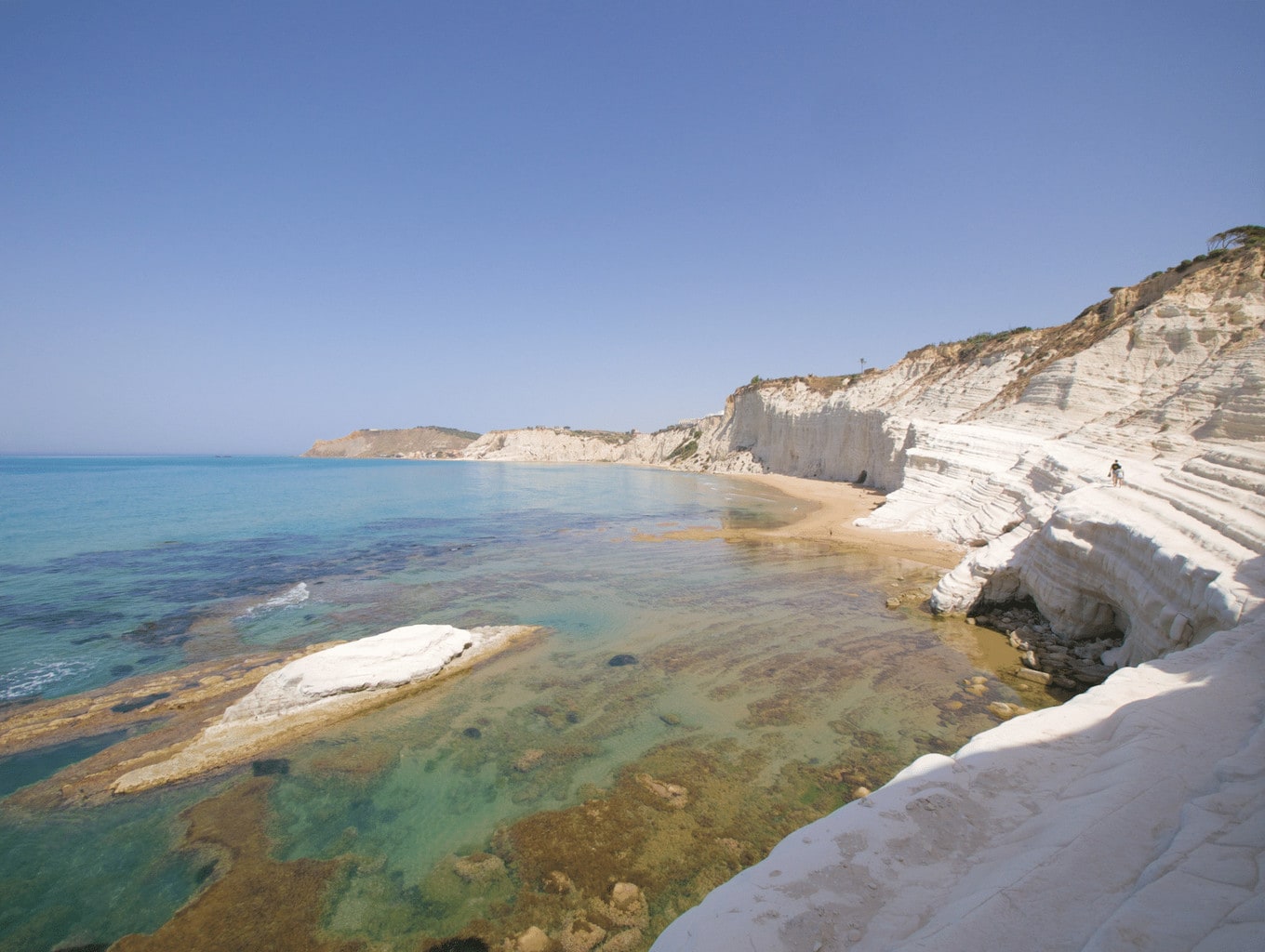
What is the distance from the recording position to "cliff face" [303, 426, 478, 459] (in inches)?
6619

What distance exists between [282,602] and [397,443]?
179490 mm

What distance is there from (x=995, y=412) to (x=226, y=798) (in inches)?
1214

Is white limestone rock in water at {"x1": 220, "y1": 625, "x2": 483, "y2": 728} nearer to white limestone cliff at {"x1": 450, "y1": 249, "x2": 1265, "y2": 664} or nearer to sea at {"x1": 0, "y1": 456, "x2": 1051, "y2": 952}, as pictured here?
sea at {"x1": 0, "y1": 456, "x2": 1051, "y2": 952}

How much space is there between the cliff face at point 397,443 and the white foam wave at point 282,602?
149120 mm

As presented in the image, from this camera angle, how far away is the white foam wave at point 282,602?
12.6 m

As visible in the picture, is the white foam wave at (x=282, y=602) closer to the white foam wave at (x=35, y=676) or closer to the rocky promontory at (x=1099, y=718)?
the white foam wave at (x=35, y=676)

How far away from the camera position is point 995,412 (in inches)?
1046

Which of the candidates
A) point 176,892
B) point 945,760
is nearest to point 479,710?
point 176,892

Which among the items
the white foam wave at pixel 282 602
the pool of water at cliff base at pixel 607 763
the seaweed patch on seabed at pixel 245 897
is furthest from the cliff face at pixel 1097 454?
the white foam wave at pixel 282 602

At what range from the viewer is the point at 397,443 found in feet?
587

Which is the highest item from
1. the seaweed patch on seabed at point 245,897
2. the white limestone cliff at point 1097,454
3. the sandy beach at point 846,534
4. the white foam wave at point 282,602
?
the white limestone cliff at point 1097,454

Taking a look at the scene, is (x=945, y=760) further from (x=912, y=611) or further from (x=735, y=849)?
(x=912, y=611)

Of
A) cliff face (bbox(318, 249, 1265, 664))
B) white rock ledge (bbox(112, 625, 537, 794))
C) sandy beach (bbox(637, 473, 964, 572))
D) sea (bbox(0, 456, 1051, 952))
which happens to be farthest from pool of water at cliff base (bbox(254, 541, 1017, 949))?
sandy beach (bbox(637, 473, 964, 572))

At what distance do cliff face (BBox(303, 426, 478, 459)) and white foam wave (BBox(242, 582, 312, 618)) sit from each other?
14912 cm
